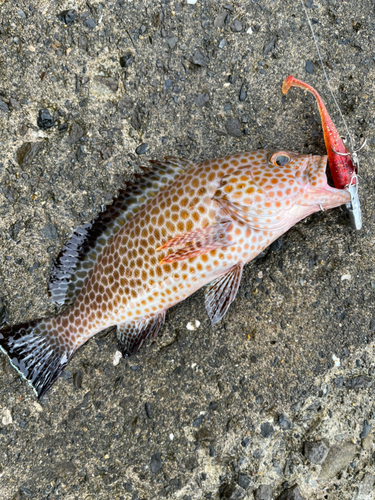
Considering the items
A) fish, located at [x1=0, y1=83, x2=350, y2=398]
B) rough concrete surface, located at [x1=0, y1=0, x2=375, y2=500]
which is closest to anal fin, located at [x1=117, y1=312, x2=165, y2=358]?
fish, located at [x1=0, y1=83, x2=350, y2=398]

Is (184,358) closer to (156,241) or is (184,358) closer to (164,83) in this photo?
(156,241)

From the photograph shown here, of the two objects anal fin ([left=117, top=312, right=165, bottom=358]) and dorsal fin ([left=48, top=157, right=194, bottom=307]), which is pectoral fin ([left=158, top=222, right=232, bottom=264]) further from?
anal fin ([left=117, top=312, right=165, bottom=358])

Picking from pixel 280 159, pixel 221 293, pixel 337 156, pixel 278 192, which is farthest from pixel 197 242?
pixel 337 156

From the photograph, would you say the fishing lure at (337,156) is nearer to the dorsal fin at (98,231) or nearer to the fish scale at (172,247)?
the fish scale at (172,247)

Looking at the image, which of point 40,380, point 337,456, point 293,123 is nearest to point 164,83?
point 293,123

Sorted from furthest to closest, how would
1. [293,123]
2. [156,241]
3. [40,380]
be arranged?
1. [293,123]
2. [40,380]
3. [156,241]

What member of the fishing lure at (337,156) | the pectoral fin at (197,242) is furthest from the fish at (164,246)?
the fishing lure at (337,156)

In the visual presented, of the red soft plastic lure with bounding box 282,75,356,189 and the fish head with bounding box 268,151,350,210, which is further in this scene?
the red soft plastic lure with bounding box 282,75,356,189
